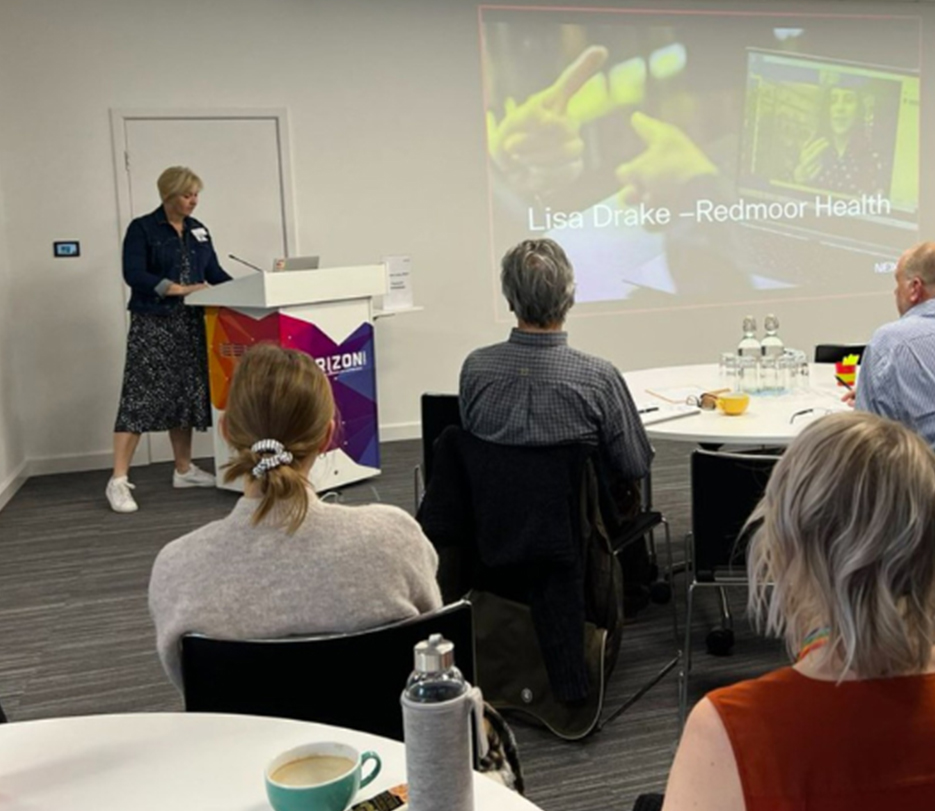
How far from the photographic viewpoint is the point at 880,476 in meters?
1.05

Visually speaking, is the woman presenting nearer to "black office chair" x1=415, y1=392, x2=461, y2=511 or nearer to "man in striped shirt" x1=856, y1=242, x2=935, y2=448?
"black office chair" x1=415, y1=392, x2=461, y2=511

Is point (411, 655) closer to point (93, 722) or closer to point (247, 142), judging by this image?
point (93, 722)

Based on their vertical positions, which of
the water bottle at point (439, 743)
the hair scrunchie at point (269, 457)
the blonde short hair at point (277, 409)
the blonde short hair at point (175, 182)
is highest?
the blonde short hair at point (175, 182)

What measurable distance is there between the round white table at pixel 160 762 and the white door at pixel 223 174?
5.08 meters

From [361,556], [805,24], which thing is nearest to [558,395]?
[361,556]

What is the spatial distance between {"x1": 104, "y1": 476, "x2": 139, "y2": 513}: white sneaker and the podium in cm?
46

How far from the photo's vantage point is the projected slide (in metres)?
6.81

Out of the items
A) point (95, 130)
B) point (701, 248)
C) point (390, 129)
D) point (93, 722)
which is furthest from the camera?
point (701, 248)

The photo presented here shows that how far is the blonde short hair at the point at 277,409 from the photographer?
178 cm

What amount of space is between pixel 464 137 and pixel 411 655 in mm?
5493

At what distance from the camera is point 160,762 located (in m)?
1.34

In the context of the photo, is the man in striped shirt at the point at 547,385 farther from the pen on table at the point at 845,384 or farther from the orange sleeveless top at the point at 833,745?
the orange sleeveless top at the point at 833,745

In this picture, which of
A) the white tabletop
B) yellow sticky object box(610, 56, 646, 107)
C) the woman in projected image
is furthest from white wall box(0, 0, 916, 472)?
the white tabletop

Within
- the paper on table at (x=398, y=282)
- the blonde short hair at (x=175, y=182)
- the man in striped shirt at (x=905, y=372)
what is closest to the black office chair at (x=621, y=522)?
the man in striped shirt at (x=905, y=372)
